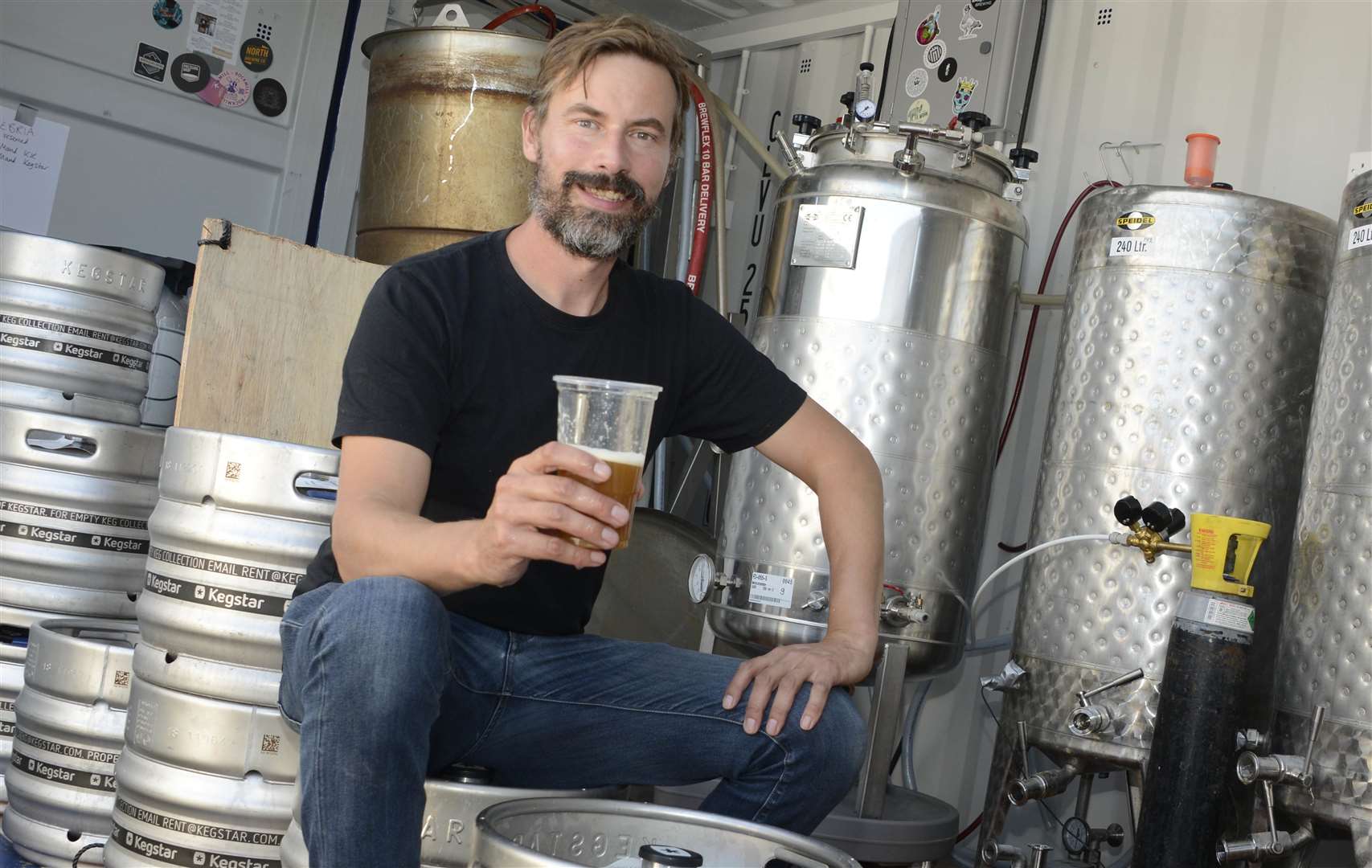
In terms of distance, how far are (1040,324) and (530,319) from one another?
1903 millimetres

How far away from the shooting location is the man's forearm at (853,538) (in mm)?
1832

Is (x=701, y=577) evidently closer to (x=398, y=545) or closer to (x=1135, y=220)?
(x=1135, y=220)

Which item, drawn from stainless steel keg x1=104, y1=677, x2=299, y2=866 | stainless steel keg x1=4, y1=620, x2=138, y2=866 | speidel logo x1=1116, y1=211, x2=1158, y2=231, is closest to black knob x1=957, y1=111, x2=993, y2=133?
speidel logo x1=1116, y1=211, x2=1158, y2=231

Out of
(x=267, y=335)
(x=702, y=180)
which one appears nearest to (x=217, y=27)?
(x=702, y=180)

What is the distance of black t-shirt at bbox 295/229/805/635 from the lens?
1581 mm

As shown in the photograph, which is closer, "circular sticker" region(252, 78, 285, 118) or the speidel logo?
the speidel logo

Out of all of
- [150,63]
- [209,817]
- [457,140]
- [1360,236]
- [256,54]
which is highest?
[256,54]

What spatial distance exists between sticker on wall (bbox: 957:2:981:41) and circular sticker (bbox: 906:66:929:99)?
0.14m

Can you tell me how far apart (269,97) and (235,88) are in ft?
0.37

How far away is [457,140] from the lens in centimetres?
316

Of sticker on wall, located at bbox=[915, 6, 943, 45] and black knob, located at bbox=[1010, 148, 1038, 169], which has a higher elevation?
sticker on wall, located at bbox=[915, 6, 943, 45]

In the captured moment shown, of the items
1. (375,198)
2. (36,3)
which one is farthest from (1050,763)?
(36,3)

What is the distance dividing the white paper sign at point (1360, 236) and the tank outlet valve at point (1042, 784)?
3.41ft

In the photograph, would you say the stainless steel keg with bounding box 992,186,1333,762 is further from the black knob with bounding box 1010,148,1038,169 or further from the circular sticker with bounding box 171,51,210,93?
the circular sticker with bounding box 171,51,210,93
